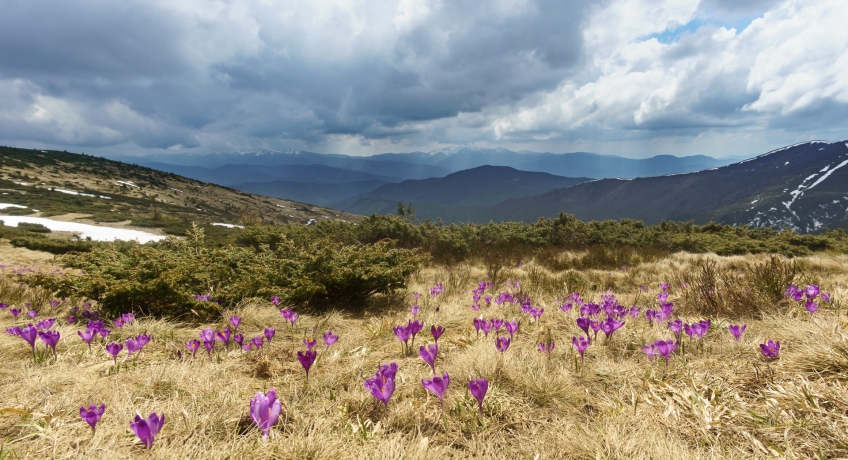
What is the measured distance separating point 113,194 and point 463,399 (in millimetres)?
81300

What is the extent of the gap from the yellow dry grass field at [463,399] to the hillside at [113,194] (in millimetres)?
34127

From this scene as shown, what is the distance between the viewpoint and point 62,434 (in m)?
1.66

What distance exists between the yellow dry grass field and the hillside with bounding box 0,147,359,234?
112ft

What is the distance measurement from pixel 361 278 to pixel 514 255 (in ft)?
20.6

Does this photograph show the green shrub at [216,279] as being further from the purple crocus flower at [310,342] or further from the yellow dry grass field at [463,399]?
the purple crocus flower at [310,342]

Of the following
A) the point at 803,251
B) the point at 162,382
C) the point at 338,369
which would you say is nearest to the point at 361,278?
the point at 338,369

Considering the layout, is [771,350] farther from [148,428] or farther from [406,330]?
[148,428]

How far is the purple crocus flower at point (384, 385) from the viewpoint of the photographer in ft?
5.99

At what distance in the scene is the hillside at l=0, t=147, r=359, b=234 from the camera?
41.3 m

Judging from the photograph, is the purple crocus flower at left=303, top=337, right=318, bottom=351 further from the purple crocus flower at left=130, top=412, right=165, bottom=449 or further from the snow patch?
the snow patch

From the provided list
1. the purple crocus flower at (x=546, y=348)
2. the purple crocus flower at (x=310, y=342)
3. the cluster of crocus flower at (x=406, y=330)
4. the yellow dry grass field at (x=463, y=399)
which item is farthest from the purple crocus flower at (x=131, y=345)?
the purple crocus flower at (x=546, y=348)

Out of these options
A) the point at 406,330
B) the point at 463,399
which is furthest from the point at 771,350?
the point at 406,330

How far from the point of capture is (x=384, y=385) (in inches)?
73.9

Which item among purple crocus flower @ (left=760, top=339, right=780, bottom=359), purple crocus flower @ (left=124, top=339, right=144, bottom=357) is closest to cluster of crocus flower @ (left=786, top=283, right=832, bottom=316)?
purple crocus flower @ (left=760, top=339, right=780, bottom=359)
